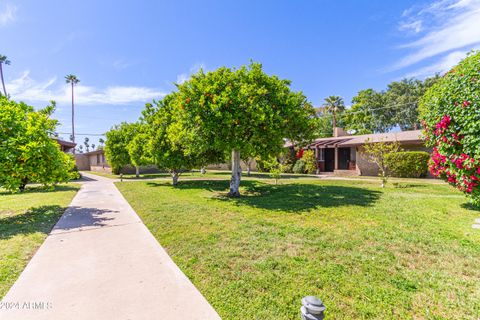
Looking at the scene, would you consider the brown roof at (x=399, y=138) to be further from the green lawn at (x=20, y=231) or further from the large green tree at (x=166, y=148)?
the green lawn at (x=20, y=231)

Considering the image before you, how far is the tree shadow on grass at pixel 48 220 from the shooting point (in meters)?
6.23

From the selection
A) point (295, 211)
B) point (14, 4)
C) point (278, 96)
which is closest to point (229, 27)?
point (278, 96)

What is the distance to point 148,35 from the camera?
48.2 ft

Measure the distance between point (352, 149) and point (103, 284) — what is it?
24418 mm

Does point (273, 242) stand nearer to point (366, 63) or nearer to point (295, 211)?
point (295, 211)

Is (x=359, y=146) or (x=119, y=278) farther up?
(x=359, y=146)

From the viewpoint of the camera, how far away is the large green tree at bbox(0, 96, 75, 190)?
6617mm

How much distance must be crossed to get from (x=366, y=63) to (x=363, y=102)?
61.7ft

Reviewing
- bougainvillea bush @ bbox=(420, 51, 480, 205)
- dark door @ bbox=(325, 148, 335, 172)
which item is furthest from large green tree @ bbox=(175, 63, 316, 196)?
dark door @ bbox=(325, 148, 335, 172)

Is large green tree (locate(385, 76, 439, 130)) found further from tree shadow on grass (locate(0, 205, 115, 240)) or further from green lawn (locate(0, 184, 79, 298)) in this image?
green lawn (locate(0, 184, 79, 298))

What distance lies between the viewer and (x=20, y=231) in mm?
6059

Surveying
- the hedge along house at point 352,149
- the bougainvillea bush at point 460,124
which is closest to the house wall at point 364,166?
the hedge along house at point 352,149

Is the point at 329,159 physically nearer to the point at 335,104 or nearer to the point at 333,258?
the point at 335,104

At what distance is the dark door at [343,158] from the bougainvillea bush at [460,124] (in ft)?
61.6
